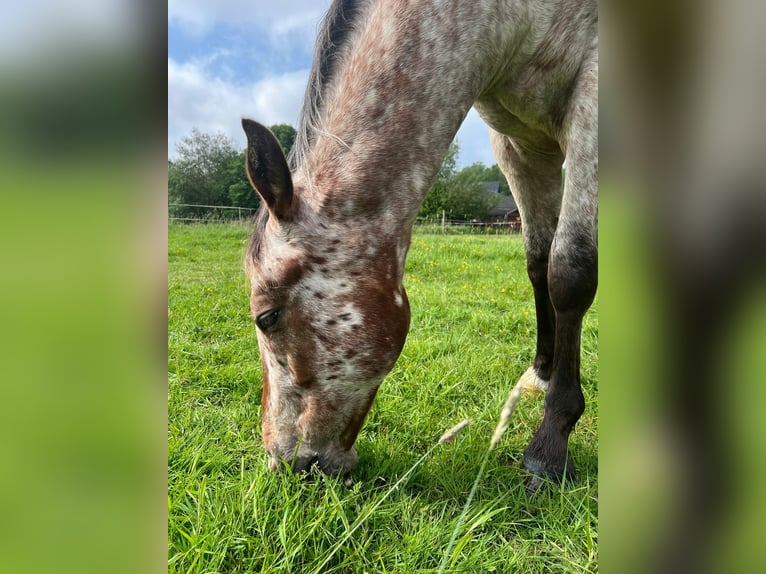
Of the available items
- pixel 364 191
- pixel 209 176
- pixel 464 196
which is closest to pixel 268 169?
pixel 364 191

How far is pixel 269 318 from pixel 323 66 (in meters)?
1.06

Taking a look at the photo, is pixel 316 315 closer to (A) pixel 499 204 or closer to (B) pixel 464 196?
(B) pixel 464 196

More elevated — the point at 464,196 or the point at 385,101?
the point at 464,196

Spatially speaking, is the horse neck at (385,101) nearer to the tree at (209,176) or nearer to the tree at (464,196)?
the tree at (209,176)

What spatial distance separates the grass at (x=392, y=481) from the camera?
1.47 m

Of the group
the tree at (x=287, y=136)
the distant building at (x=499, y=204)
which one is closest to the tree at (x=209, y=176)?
the tree at (x=287, y=136)

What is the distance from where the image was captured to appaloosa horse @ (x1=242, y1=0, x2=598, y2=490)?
1817 mm

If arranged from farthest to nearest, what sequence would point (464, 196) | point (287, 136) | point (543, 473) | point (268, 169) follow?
point (464, 196) < point (287, 136) < point (543, 473) < point (268, 169)

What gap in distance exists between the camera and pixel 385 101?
1816 mm

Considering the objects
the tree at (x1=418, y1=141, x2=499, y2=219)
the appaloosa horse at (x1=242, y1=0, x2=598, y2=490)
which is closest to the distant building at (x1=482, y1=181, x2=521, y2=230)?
the tree at (x1=418, y1=141, x2=499, y2=219)
